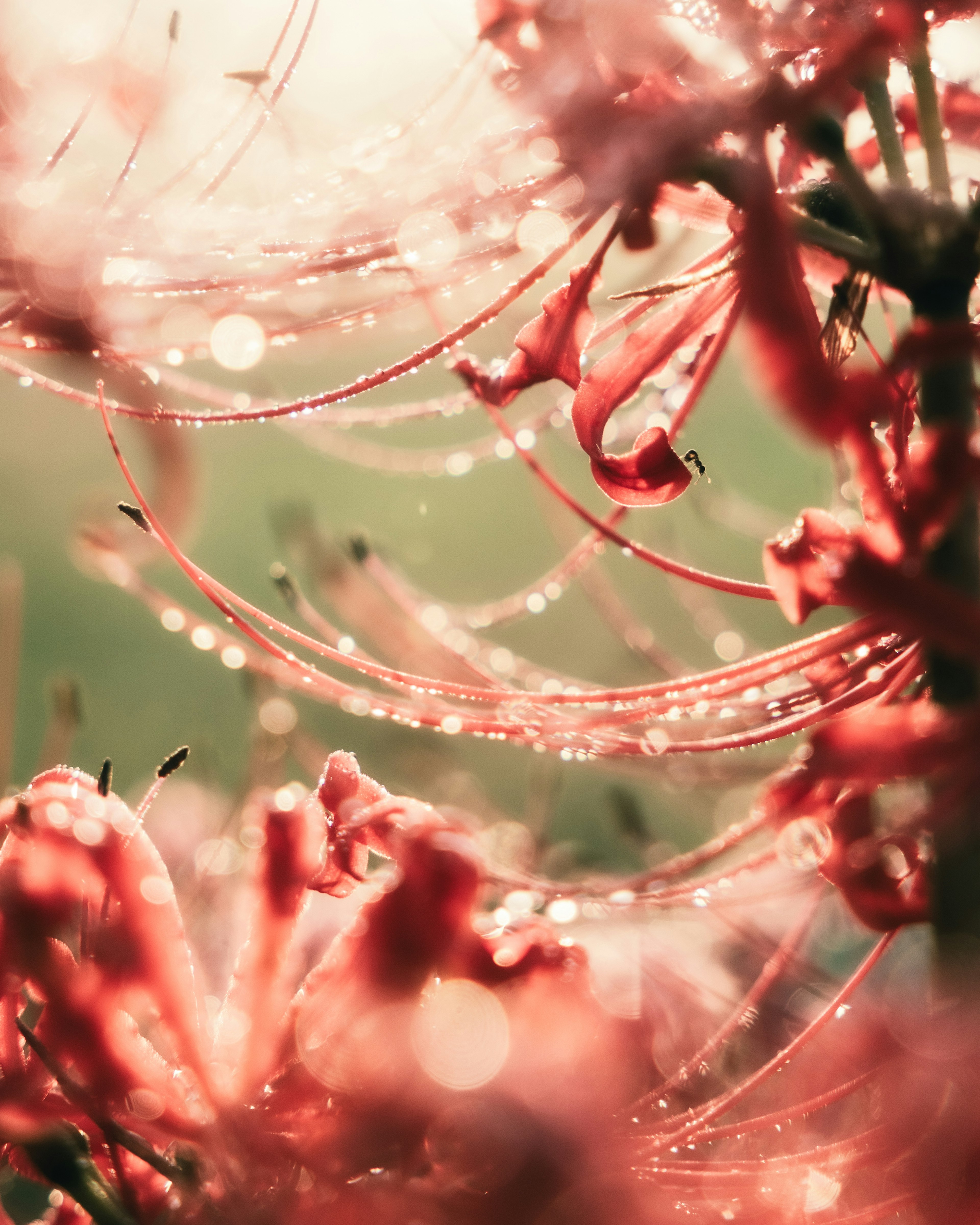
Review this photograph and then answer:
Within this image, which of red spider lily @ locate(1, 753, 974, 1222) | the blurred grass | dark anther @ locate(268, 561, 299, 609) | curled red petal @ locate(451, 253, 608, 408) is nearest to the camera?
red spider lily @ locate(1, 753, 974, 1222)

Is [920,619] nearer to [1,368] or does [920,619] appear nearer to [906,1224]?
[906,1224]

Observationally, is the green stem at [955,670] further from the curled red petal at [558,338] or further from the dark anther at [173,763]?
the dark anther at [173,763]

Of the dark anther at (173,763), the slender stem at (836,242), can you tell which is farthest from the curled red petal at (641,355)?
the dark anther at (173,763)

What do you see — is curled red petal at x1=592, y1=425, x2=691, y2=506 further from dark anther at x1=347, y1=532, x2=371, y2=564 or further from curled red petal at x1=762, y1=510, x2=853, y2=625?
dark anther at x1=347, y1=532, x2=371, y2=564

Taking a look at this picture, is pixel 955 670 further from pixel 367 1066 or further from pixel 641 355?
pixel 367 1066

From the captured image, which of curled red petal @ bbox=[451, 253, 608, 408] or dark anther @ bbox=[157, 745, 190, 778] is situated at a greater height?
curled red petal @ bbox=[451, 253, 608, 408]

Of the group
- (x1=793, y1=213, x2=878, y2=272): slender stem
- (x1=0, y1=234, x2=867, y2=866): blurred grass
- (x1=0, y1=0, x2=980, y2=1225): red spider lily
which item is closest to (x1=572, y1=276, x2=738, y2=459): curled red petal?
(x1=0, y1=0, x2=980, y2=1225): red spider lily

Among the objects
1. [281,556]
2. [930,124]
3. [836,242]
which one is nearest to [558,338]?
[836,242]
